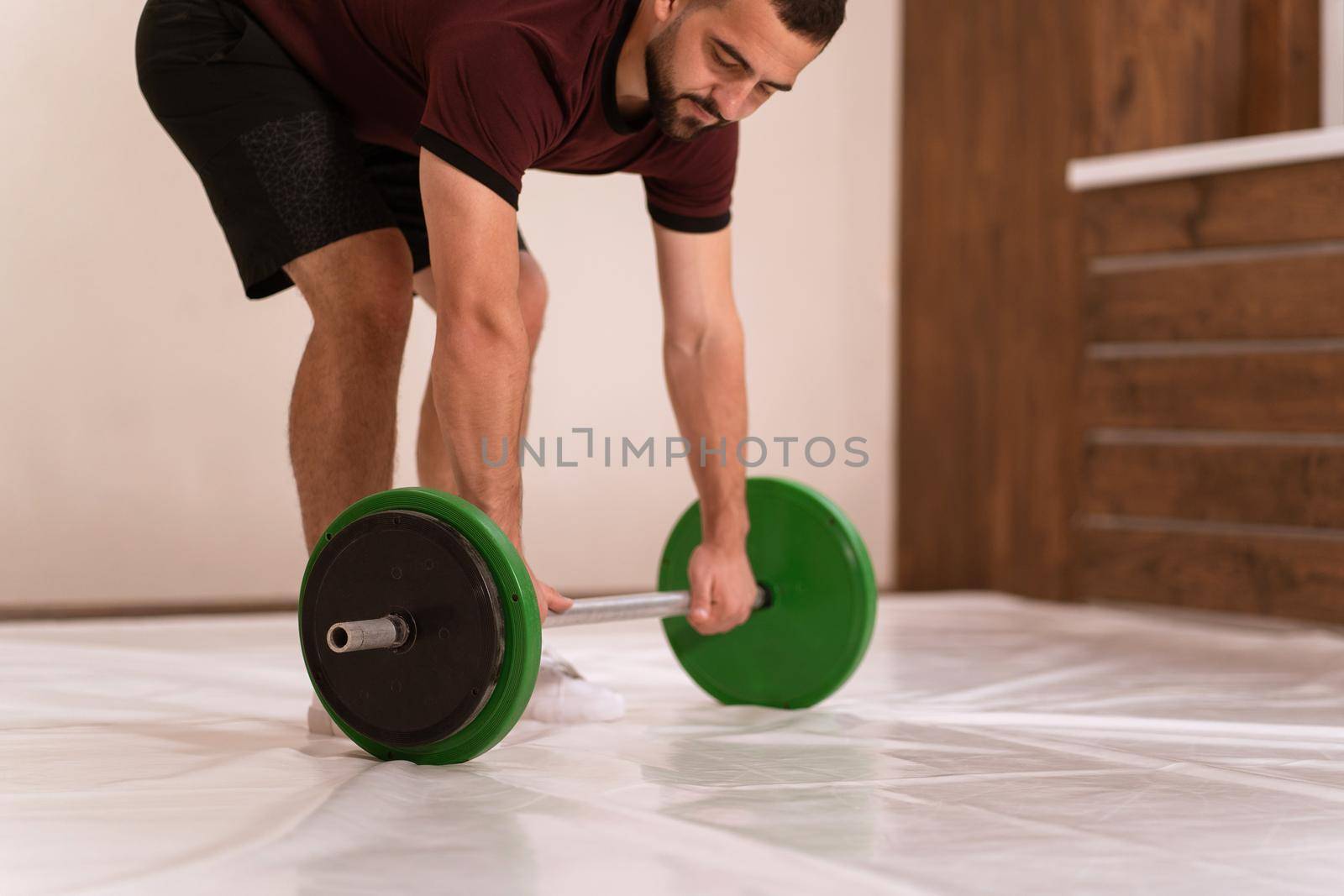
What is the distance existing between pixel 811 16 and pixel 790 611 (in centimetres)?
66

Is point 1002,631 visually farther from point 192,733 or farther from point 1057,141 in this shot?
point 192,733

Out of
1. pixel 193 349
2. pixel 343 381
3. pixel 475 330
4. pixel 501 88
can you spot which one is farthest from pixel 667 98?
pixel 193 349

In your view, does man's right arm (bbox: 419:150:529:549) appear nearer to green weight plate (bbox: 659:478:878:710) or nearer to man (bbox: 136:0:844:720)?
man (bbox: 136:0:844:720)

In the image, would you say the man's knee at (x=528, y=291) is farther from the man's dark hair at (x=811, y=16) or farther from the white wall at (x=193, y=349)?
the white wall at (x=193, y=349)

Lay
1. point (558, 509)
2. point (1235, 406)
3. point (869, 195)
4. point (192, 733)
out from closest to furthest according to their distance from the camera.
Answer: point (192, 733)
point (1235, 406)
point (558, 509)
point (869, 195)

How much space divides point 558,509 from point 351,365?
4.96 ft

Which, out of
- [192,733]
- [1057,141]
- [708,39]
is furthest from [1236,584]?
[192,733]

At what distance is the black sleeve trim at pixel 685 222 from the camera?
4.87 ft

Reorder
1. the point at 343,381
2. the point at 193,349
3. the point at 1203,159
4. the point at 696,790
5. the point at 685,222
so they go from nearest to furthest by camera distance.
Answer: the point at 696,790 < the point at 343,381 < the point at 685,222 < the point at 193,349 < the point at 1203,159

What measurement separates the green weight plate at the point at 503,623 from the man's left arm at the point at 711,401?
0.36 metres

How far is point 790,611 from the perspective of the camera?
60.2 inches

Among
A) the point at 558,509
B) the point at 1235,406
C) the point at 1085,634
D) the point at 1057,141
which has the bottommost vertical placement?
the point at 1085,634

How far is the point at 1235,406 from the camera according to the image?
2.51 m

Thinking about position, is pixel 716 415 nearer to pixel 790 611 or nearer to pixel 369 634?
pixel 790 611
